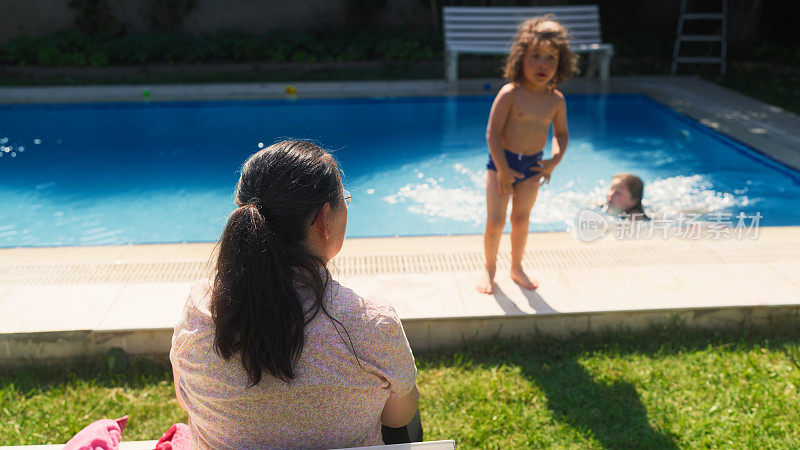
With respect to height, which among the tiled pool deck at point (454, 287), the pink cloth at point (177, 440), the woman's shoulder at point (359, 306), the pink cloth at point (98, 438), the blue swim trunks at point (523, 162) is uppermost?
the woman's shoulder at point (359, 306)

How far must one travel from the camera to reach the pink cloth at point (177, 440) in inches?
74.5

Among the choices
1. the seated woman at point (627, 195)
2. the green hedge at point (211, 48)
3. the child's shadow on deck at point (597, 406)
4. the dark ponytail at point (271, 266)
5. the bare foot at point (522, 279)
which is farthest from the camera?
the green hedge at point (211, 48)

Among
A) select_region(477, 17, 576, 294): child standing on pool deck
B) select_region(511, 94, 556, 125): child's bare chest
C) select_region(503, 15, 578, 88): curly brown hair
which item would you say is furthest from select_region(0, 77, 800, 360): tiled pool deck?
select_region(503, 15, 578, 88): curly brown hair

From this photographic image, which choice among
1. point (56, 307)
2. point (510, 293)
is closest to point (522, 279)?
point (510, 293)

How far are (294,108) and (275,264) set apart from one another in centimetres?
808

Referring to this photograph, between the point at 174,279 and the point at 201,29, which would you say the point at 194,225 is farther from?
the point at 201,29

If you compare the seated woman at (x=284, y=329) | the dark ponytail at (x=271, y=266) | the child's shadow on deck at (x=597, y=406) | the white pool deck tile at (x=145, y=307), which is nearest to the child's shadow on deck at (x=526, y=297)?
the child's shadow on deck at (x=597, y=406)

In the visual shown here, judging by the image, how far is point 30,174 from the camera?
23.5 feet

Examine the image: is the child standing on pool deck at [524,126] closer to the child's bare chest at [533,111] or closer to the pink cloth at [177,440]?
the child's bare chest at [533,111]

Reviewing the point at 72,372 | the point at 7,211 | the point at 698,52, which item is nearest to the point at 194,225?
the point at 7,211

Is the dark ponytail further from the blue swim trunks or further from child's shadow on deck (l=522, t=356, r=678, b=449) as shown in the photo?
the blue swim trunks

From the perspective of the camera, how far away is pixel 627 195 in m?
5.34

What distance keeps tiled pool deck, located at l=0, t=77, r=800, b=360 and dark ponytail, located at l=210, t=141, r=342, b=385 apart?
5.83ft

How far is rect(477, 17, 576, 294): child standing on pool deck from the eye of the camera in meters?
3.30
